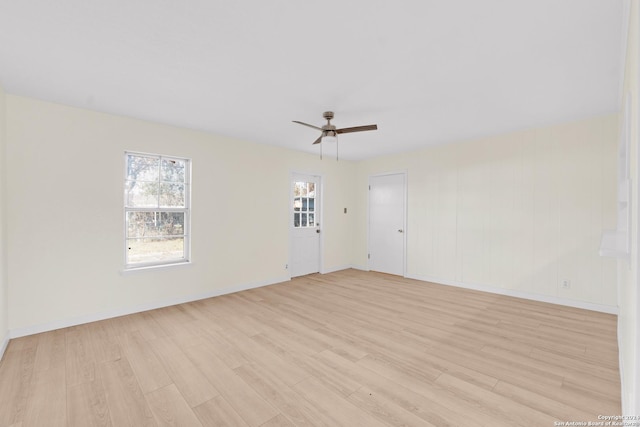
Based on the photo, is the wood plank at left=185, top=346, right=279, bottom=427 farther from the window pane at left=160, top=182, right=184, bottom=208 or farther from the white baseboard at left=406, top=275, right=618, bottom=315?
the white baseboard at left=406, top=275, right=618, bottom=315

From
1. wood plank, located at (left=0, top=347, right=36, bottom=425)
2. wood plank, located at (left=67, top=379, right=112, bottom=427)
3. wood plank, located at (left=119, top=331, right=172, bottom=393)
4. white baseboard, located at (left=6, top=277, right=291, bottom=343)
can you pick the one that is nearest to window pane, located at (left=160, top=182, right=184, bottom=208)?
white baseboard, located at (left=6, top=277, right=291, bottom=343)

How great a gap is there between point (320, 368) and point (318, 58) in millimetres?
2513

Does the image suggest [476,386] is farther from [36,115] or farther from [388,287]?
[36,115]

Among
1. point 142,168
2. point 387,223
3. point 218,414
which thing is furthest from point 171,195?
point 387,223

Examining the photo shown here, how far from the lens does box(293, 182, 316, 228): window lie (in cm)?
566

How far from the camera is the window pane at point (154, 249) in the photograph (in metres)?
3.75

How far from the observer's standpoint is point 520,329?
124 inches

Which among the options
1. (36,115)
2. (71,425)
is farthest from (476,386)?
(36,115)

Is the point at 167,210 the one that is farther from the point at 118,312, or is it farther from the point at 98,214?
the point at 118,312

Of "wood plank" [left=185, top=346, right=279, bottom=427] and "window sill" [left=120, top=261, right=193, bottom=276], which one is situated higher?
"window sill" [left=120, top=261, right=193, bottom=276]

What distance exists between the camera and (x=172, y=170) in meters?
4.07

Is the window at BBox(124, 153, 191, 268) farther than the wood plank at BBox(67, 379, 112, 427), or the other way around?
the window at BBox(124, 153, 191, 268)

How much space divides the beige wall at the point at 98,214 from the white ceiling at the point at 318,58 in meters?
0.37

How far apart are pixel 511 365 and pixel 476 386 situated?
1.75 ft
